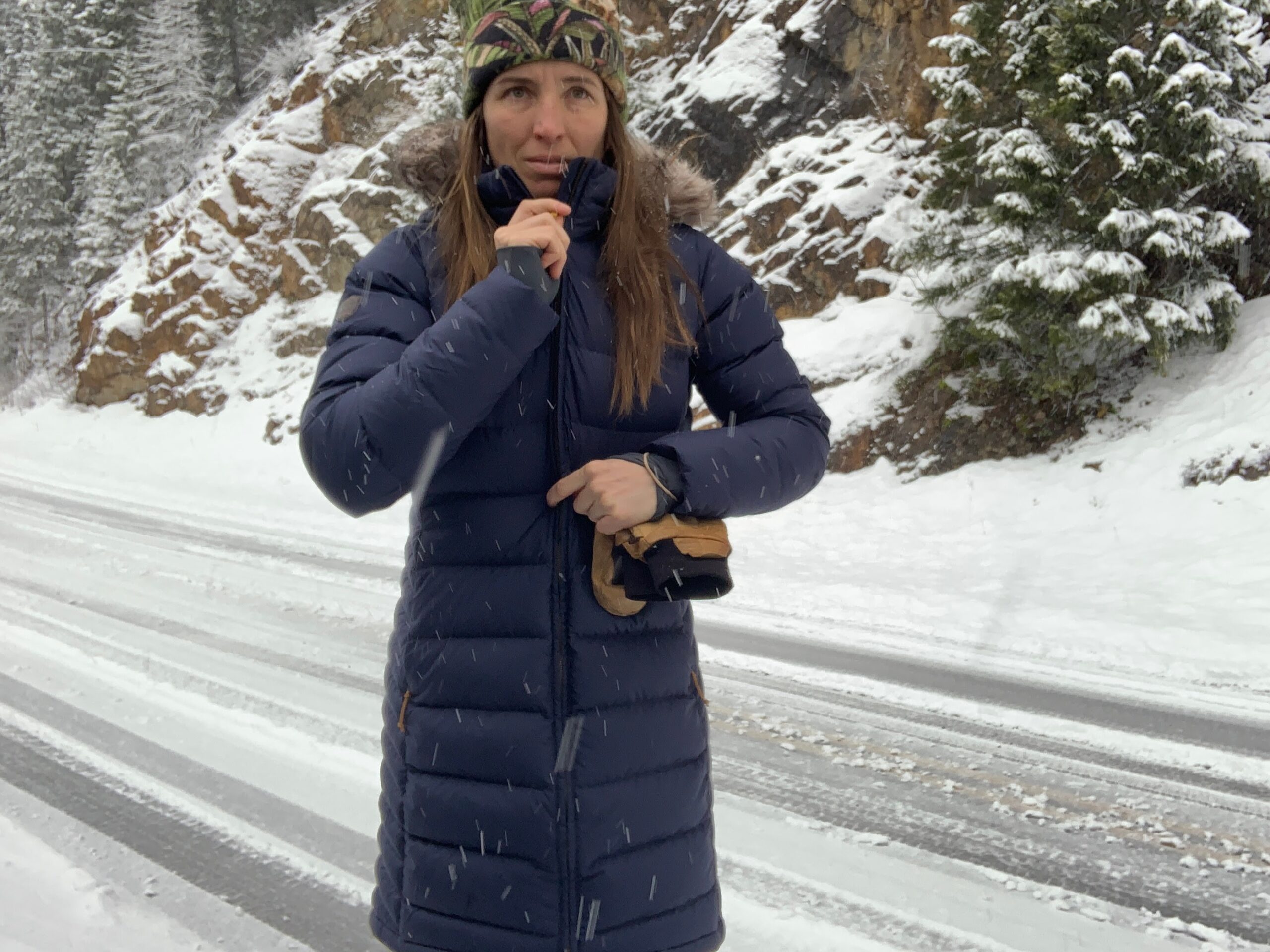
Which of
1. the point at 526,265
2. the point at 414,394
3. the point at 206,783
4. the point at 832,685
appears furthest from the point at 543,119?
the point at 832,685

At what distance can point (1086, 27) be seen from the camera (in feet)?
32.8

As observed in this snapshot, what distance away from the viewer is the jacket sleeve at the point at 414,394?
138 cm

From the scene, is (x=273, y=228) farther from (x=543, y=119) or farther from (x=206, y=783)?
(x=543, y=119)

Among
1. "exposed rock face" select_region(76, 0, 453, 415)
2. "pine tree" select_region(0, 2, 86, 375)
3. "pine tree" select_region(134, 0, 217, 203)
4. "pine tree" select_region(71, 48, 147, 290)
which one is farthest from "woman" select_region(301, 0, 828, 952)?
"pine tree" select_region(0, 2, 86, 375)

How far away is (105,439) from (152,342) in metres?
3.61

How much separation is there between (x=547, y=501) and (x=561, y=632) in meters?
0.23

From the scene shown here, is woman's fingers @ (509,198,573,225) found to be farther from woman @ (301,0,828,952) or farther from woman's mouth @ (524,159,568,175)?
woman's mouth @ (524,159,568,175)

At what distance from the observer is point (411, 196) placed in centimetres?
1012

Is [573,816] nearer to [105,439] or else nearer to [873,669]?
[873,669]

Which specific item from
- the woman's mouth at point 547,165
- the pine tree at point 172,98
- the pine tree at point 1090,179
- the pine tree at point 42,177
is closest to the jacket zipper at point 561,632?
the woman's mouth at point 547,165

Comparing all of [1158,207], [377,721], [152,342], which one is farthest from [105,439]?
[1158,207]

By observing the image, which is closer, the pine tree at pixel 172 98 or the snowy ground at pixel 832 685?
the snowy ground at pixel 832 685

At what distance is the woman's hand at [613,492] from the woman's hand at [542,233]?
325 mm

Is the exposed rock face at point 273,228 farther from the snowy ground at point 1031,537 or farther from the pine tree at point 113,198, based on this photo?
the snowy ground at point 1031,537
